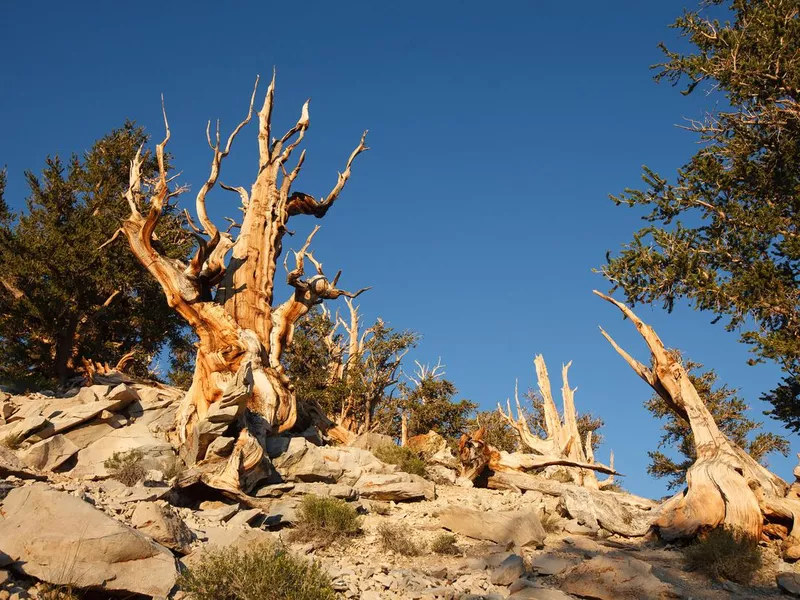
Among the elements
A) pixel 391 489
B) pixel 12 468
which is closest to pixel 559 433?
pixel 391 489

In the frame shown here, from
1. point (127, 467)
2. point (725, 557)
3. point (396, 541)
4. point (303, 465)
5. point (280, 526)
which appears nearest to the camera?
point (725, 557)

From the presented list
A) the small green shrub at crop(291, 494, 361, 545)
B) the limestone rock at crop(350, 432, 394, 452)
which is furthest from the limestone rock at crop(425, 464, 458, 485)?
the small green shrub at crop(291, 494, 361, 545)

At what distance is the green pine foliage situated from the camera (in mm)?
18406

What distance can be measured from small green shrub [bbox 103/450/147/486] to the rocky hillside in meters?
0.03

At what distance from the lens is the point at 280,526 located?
9633 mm

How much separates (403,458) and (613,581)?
814 cm

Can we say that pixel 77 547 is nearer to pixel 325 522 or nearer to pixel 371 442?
pixel 325 522

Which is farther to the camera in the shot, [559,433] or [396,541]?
[559,433]

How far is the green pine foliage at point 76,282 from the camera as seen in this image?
1841 cm

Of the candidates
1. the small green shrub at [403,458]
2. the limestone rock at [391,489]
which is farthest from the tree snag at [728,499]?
the small green shrub at [403,458]

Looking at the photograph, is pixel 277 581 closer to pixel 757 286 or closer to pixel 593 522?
pixel 593 522

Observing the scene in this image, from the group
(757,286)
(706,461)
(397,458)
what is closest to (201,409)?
(397,458)

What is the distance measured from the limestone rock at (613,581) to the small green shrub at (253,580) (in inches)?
109

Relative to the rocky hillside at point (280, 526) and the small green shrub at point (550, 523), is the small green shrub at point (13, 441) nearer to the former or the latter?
the rocky hillside at point (280, 526)
